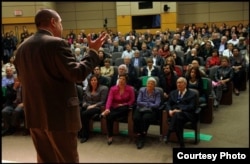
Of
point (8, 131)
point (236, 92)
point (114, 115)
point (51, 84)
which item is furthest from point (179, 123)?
point (236, 92)

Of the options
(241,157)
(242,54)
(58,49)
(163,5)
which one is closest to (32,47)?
(58,49)

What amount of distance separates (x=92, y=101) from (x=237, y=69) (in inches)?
113

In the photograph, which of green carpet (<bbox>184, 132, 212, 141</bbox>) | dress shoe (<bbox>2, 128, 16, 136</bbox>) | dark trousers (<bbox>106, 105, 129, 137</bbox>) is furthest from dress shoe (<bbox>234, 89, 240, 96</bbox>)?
dress shoe (<bbox>2, 128, 16, 136</bbox>)

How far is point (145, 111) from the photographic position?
3.67 m

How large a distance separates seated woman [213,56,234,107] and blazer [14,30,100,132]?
3.56 meters

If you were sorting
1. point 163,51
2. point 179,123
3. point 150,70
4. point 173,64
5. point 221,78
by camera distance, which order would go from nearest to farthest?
point 179,123
point 173,64
point 221,78
point 150,70
point 163,51

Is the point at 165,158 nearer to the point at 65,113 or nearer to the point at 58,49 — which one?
the point at 65,113

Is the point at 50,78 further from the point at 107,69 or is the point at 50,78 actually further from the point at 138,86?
the point at 107,69

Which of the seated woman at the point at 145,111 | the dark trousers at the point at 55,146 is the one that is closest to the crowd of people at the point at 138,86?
the seated woman at the point at 145,111

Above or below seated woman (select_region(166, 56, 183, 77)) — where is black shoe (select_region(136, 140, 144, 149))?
below

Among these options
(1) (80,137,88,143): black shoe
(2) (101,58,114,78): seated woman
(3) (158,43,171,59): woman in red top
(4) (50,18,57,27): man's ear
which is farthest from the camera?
(3) (158,43,171,59): woman in red top

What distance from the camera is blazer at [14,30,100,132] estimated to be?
143 centimetres

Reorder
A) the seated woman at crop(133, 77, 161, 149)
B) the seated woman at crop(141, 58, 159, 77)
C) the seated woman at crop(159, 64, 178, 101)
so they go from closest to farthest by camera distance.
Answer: the seated woman at crop(133, 77, 161, 149) < the seated woman at crop(159, 64, 178, 101) < the seated woman at crop(141, 58, 159, 77)

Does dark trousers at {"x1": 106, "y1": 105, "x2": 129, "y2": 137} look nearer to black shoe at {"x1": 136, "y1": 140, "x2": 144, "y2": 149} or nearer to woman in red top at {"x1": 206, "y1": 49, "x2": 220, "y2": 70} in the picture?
black shoe at {"x1": 136, "y1": 140, "x2": 144, "y2": 149}
